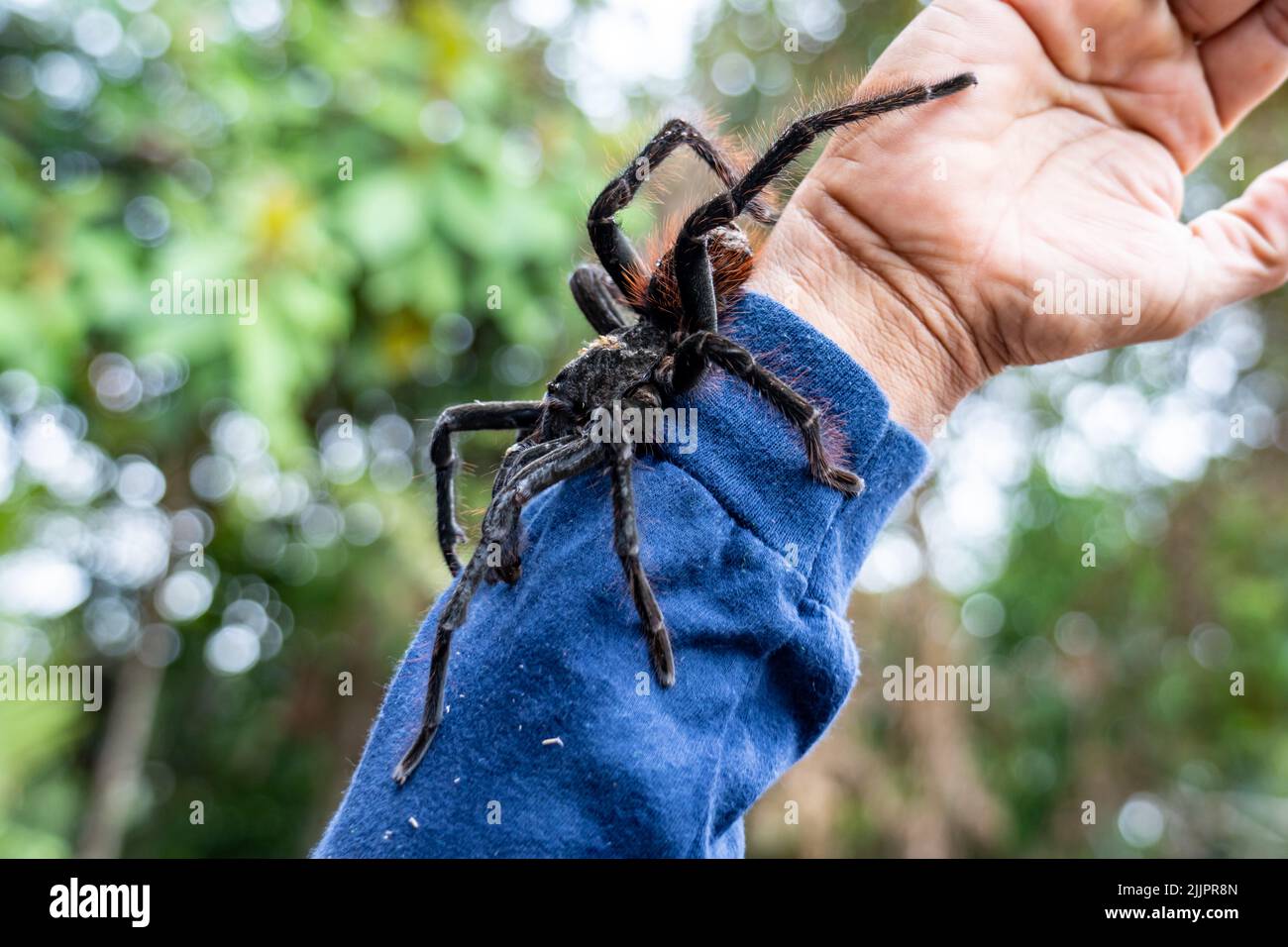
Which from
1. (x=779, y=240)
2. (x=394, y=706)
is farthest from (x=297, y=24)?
(x=394, y=706)

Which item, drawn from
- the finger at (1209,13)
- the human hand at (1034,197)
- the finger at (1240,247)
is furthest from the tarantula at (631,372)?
the finger at (1240,247)

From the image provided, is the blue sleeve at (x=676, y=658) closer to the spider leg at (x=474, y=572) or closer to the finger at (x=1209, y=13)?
the spider leg at (x=474, y=572)

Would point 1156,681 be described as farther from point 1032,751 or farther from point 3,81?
point 3,81

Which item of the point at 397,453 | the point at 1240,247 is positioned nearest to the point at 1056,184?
the point at 1240,247

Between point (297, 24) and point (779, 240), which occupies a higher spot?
point (297, 24)

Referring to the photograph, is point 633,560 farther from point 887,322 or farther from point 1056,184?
point 1056,184

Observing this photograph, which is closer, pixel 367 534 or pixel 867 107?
pixel 867 107
